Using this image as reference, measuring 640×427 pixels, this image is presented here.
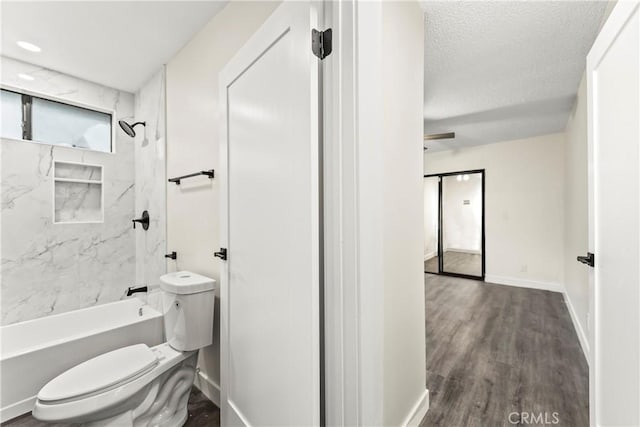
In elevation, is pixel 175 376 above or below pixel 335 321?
below

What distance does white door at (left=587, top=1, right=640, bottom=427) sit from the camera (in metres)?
0.88

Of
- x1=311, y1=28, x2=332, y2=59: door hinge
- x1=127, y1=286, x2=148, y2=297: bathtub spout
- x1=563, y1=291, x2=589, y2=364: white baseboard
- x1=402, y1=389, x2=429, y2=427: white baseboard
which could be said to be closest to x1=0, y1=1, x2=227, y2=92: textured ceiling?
x1=311, y1=28, x2=332, y2=59: door hinge

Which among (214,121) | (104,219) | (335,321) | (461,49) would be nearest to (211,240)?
(214,121)

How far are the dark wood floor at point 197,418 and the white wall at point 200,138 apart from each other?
6 centimetres

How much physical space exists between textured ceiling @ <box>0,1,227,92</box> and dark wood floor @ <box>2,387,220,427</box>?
8.23ft

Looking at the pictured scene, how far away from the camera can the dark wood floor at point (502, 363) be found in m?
1.55

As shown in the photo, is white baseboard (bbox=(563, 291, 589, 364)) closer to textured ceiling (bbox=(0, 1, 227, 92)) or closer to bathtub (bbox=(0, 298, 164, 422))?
bathtub (bbox=(0, 298, 164, 422))

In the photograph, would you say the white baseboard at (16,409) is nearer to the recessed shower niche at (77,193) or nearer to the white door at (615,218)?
the recessed shower niche at (77,193)

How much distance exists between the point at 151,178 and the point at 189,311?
147 centimetres

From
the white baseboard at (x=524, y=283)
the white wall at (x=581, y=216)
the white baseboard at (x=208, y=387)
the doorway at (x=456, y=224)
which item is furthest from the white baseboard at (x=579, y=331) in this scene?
the white baseboard at (x=208, y=387)

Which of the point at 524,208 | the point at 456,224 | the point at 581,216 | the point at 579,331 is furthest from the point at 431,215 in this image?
the point at 579,331

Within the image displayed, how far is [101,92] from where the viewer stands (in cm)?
237

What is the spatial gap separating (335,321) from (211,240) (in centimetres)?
116

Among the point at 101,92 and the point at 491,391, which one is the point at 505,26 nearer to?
the point at 491,391
